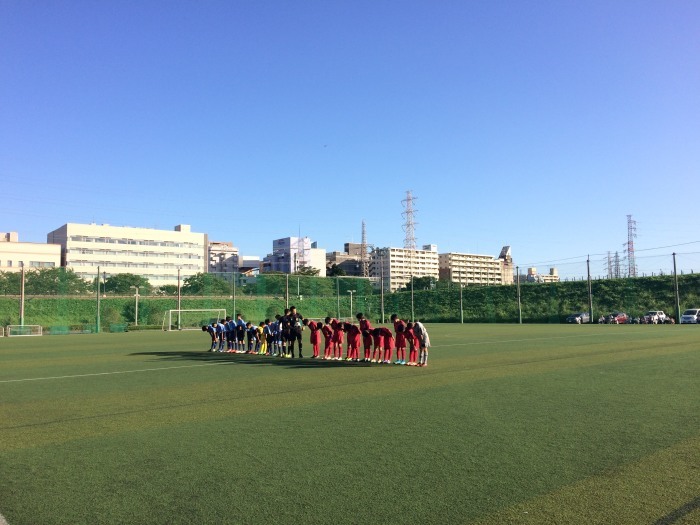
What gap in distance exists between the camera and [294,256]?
574 ft

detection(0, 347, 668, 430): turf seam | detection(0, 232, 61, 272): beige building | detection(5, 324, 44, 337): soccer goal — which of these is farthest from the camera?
detection(0, 232, 61, 272): beige building

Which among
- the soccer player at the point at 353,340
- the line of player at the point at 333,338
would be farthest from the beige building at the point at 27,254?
the soccer player at the point at 353,340

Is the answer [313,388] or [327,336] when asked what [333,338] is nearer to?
[327,336]

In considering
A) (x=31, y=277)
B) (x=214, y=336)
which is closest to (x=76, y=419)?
(x=214, y=336)

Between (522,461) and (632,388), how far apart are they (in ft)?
20.1

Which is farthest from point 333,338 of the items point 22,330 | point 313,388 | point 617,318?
point 617,318

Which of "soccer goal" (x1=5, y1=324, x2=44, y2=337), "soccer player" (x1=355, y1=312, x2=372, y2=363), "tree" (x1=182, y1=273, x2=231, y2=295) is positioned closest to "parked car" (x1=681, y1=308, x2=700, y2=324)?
"soccer player" (x1=355, y1=312, x2=372, y2=363)

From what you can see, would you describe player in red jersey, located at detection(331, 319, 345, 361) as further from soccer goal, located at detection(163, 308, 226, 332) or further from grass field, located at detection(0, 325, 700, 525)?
soccer goal, located at detection(163, 308, 226, 332)

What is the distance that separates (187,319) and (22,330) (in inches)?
598

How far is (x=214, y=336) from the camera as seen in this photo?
24.5m

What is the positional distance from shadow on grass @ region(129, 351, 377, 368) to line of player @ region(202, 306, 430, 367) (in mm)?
579

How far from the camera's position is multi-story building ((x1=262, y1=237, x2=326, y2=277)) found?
173 meters

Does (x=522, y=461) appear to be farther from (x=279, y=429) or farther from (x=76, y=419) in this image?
(x=76, y=419)

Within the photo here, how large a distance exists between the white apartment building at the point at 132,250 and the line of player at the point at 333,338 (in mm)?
87168
